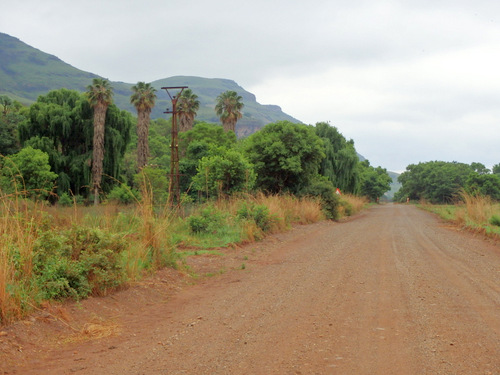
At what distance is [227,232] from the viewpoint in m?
15.4

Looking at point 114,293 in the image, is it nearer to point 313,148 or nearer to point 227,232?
point 227,232

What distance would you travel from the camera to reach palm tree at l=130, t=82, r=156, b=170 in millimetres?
53375

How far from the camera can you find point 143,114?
5394 centimetres

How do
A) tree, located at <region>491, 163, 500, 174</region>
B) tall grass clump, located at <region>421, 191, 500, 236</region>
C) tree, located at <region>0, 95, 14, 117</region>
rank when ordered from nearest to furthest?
1. tall grass clump, located at <region>421, 191, 500, 236</region>
2. tree, located at <region>0, 95, 14, 117</region>
3. tree, located at <region>491, 163, 500, 174</region>

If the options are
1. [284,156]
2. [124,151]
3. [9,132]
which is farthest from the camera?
[124,151]

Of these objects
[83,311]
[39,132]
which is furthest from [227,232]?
[39,132]

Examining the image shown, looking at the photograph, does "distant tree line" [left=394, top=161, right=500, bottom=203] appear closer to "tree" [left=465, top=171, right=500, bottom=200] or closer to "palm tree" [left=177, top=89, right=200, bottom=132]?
"tree" [left=465, top=171, right=500, bottom=200]

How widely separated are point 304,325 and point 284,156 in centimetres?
2565

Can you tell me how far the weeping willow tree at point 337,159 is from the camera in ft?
150

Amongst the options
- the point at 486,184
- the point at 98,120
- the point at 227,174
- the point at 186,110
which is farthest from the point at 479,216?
the point at 486,184

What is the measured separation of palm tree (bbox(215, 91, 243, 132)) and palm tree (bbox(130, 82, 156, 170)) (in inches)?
442

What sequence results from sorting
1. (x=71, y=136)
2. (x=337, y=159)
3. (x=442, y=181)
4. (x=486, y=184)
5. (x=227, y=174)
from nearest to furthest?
(x=227, y=174), (x=71, y=136), (x=337, y=159), (x=486, y=184), (x=442, y=181)

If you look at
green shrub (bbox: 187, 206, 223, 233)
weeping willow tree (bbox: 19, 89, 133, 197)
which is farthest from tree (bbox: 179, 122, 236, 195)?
green shrub (bbox: 187, 206, 223, 233)

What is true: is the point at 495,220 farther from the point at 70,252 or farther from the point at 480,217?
the point at 70,252
